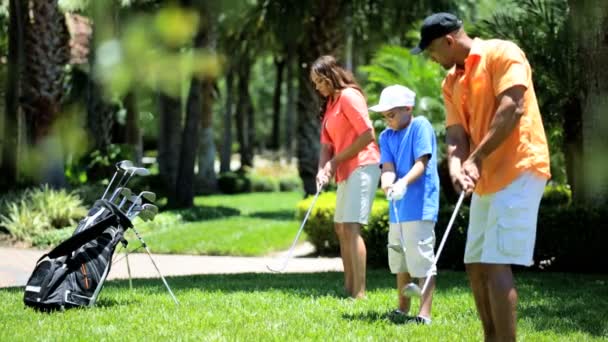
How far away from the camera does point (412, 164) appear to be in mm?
6605

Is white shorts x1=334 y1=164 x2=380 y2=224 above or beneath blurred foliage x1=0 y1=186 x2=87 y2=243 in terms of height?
above

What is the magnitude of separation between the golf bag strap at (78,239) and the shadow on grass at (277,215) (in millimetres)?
14139

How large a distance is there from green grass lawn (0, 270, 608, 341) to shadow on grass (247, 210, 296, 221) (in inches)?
490

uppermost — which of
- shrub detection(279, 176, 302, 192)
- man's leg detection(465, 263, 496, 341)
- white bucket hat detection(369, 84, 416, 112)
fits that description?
white bucket hat detection(369, 84, 416, 112)

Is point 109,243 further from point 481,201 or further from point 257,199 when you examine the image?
point 257,199

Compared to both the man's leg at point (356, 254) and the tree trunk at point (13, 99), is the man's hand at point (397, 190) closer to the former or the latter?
the man's leg at point (356, 254)

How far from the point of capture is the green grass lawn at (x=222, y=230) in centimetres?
1470

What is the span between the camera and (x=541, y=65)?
11.9m

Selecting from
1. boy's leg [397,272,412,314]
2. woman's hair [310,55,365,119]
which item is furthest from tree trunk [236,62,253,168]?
boy's leg [397,272,412,314]

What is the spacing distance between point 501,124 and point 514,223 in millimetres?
495

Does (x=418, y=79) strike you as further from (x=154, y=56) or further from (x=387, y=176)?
(x=387, y=176)

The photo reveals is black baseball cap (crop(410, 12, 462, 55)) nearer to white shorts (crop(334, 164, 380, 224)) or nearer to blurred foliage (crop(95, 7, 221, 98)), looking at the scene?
white shorts (crop(334, 164, 380, 224))

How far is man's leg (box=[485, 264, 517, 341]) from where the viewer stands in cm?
484

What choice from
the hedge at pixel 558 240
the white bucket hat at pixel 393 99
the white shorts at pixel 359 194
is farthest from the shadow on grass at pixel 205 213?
the white bucket hat at pixel 393 99
